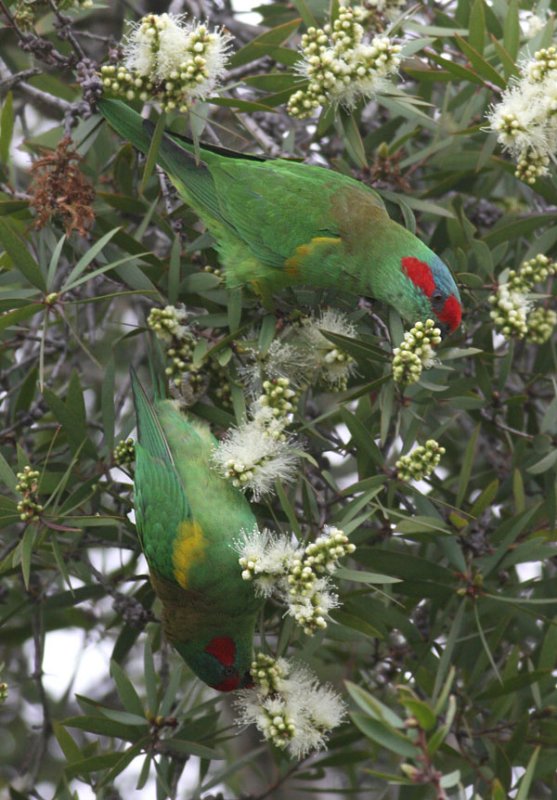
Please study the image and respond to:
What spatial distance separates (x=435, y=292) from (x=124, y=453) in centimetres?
100

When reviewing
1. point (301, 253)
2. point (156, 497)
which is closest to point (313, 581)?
point (156, 497)

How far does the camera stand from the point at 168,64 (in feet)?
8.16

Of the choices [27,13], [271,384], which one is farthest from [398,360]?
[27,13]

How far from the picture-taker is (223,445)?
8.79 ft

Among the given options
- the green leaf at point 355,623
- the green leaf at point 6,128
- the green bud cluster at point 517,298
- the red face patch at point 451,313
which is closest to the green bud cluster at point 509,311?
the green bud cluster at point 517,298

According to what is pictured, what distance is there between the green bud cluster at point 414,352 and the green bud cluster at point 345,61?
2.37 feet

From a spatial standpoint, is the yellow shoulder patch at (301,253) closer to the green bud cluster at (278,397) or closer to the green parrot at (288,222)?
the green parrot at (288,222)

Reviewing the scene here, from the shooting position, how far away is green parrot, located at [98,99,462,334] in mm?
2887

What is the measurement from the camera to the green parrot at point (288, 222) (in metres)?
2.89

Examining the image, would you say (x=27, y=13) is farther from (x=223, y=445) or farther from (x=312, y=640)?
(x=312, y=640)

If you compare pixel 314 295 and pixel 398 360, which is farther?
pixel 314 295

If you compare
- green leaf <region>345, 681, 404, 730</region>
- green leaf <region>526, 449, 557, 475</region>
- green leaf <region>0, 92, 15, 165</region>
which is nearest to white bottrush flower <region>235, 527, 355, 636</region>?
green leaf <region>345, 681, 404, 730</region>

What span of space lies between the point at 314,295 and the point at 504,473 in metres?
0.90

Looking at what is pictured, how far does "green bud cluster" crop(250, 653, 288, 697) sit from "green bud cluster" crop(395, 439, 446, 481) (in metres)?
0.60
